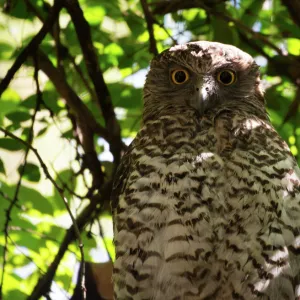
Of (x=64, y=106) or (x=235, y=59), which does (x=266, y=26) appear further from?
(x=64, y=106)

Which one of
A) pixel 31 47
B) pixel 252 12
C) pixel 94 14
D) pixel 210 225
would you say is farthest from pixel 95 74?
pixel 210 225

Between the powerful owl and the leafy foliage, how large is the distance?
1.45ft

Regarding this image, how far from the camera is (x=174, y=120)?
296 cm

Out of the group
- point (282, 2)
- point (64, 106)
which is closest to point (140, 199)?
point (64, 106)

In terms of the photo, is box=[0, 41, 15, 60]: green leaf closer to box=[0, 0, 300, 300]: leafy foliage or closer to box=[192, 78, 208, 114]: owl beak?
box=[0, 0, 300, 300]: leafy foliage

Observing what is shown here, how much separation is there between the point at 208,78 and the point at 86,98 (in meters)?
0.87

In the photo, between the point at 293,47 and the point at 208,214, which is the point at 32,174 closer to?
the point at 208,214

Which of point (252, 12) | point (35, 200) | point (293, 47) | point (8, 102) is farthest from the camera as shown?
point (293, 47)

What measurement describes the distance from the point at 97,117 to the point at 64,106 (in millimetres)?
184

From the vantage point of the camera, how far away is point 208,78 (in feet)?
10.1

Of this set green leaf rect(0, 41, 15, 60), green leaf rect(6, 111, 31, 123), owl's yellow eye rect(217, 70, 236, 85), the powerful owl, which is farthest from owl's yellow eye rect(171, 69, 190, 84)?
green leaf rect(0, 41, 15, 60)

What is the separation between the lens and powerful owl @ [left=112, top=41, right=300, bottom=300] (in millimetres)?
2541

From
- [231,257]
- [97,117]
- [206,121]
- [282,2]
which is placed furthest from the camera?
[97,117]

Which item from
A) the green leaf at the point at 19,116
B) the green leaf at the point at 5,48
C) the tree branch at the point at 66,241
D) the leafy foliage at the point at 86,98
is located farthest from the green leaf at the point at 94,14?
the tree branch at the point at 66,241
